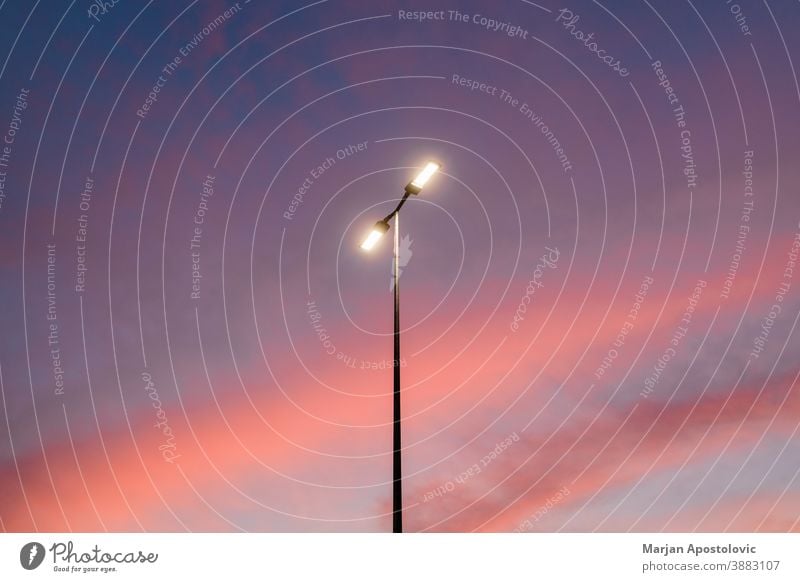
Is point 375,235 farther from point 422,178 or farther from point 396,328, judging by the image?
point 396,328

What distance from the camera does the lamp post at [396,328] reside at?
990 centimetres

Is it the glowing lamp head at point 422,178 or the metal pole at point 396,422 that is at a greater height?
the glowing lamp head at point 422,178

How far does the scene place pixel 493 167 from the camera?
53.2 ft
